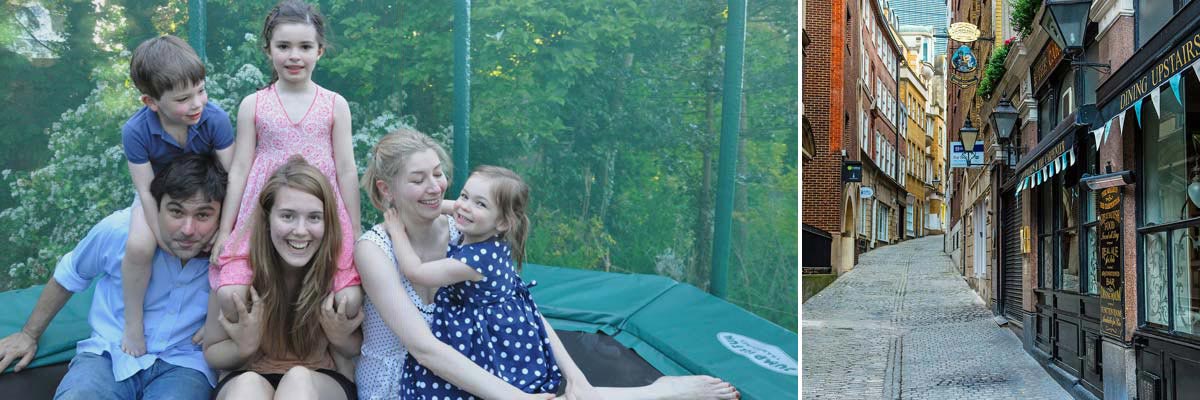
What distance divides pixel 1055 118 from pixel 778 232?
8.29 ft

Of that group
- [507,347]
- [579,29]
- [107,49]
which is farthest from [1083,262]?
[107,49]

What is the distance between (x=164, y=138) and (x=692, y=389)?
190 centimetres

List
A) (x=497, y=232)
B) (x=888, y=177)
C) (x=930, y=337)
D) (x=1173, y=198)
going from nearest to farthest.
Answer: (x=497, y=232) < (x=1173, y=198) < (x=930, y=337) < (x=888, y=177)

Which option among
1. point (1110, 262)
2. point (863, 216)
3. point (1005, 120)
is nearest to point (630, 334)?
point (1110, 262)

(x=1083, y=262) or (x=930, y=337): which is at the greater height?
(x=1083, y=262)

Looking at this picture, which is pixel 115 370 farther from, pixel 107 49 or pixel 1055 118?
pixel 1055 118

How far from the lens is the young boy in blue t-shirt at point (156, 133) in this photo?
2723 millimetres

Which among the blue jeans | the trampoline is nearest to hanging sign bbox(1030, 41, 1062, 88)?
the trampoline

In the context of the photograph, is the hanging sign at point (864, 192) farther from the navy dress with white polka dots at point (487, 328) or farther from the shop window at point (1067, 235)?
the navy dress with white polka dots at point (487, 328)

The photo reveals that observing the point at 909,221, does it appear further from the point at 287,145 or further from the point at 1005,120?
the point at 287,145

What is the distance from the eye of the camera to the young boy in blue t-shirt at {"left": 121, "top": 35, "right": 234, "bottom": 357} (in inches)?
107

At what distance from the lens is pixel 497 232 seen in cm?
280

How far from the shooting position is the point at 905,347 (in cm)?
1098

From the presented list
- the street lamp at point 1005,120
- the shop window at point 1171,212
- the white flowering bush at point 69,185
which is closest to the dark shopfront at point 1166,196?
the shop window at point 1171,212
